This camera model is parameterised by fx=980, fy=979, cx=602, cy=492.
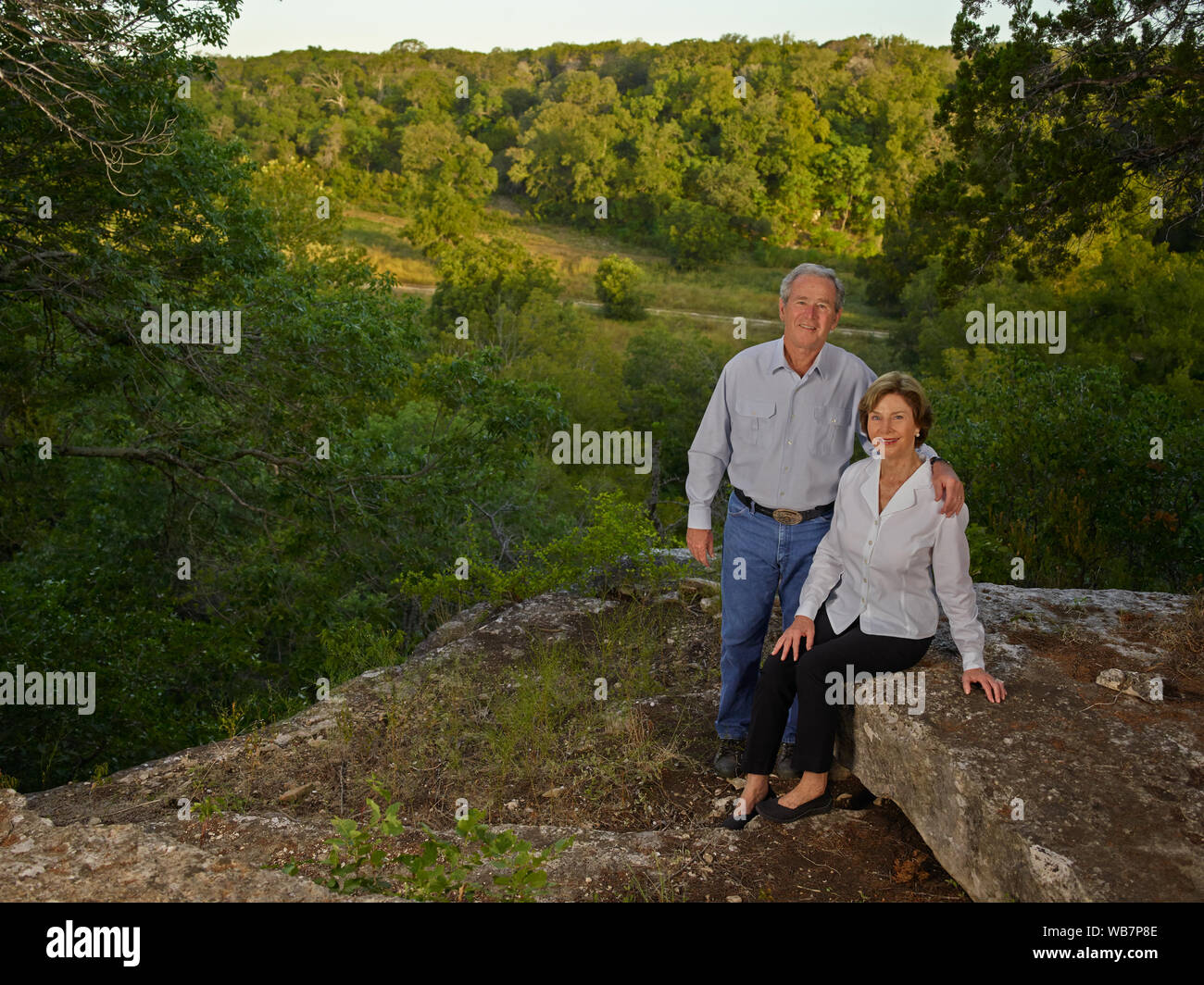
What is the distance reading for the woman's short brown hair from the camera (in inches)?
140

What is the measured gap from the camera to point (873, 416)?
3580 millimetres

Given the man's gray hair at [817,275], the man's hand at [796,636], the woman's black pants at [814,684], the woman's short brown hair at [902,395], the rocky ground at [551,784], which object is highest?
the man's gray hair at [817,275]

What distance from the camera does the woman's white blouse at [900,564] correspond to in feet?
11.7

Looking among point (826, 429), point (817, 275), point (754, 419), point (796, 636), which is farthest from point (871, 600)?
point (817, 275)

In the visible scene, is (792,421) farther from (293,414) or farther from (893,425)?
(293,414)

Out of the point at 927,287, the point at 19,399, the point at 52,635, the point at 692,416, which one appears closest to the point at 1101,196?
the point at 52,635

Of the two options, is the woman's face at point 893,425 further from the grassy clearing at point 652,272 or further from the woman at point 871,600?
the grassy clearing at point 652,272

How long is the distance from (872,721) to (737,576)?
84 centimetres

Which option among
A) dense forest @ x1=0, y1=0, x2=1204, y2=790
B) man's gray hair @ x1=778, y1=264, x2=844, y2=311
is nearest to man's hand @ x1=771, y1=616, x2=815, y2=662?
man's gray hair @ x1=778, y1=264, x2=844, y2=311

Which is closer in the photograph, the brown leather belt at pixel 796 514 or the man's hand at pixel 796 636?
the man's hand at pixel 796 636

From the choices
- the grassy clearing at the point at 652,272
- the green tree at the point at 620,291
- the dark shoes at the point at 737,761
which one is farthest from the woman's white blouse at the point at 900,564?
the green tree at the point at 620,291

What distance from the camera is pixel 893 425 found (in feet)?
11.7

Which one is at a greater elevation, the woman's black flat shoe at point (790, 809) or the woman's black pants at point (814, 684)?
the woman's black pants at point (814, 684)
